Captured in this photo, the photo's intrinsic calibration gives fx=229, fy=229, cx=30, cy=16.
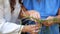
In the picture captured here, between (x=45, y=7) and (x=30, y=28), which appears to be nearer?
(x=30, y=28)

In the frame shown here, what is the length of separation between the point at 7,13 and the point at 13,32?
142 mm

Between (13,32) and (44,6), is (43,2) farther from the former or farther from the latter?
(13,32)

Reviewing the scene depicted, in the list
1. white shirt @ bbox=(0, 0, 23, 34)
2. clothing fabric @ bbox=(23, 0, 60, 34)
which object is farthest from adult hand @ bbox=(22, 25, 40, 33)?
clothing fabric @ bbox=(23, 0, 60, 34)

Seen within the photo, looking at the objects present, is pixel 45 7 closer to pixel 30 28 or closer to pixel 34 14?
pixel 34 14

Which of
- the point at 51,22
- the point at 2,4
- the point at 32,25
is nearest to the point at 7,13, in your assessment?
the point at 2,4

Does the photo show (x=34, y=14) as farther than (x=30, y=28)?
Yes

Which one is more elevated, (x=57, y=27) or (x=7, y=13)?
(x=7, y=13)

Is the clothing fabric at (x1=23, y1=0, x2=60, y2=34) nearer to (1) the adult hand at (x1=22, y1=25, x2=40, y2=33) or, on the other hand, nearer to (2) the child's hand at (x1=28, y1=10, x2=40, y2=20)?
(2) the child's hand at (x1=28, y1=10, x2=40, y2=20)

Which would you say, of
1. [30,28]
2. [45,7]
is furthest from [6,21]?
[45,7]

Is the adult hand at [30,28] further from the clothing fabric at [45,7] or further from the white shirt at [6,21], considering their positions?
the clothing fabric at [45,7]

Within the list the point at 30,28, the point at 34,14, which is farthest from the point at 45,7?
the point at 30,28

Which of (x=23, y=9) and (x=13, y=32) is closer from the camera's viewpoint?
(x=13, y=32)

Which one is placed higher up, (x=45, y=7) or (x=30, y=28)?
(x=45, y=7)

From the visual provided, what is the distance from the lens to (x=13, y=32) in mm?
1453
